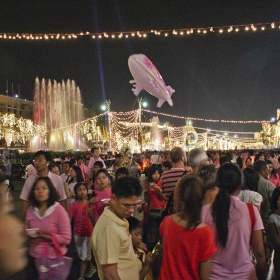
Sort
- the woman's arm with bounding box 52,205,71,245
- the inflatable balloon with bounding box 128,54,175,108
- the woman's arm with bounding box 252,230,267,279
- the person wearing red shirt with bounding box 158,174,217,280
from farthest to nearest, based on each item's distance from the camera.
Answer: the inflatable balloon with bounding box 128,54,175,108 < the woman's arm with bounding box 52,205,71,245 < the woman's arm with bounding box 252,230,267,279 < the person wearing red shirt with bounding box 158,174,217,280

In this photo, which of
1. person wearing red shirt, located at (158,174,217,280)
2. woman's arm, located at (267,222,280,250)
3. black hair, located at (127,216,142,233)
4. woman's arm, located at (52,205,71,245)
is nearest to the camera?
person wearing red shirt, located at (158,174,217,280)

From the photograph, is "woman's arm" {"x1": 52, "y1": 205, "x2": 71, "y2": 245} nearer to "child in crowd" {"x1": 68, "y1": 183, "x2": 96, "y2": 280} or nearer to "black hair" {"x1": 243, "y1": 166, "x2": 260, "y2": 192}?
"child in crowd" {"x1": 68, "y1": 183, "x2": 96, "y2": 280}

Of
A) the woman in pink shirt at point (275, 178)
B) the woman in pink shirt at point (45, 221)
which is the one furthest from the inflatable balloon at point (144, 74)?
the woman in pink shirt at point (45, 221)

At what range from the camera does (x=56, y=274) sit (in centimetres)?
335

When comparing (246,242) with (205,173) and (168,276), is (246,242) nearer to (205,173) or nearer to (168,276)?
(168,276)

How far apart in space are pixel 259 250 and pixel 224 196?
1.71 ft

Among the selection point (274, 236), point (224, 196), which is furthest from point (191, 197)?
point (274, 236)

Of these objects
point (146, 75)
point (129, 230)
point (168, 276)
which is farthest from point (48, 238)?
point (146, 75)

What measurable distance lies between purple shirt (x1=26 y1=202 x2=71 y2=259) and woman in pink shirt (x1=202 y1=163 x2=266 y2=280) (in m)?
1.47

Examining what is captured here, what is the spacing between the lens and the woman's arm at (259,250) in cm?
282

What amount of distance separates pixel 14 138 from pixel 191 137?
75.1 ft

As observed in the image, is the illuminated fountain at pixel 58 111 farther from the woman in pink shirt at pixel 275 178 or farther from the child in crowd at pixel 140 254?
the child in crowd at pixel 140 254

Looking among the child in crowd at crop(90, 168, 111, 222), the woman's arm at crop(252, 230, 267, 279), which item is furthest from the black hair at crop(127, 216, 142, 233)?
the child in crowd at crop(90, 168, 111, 222)

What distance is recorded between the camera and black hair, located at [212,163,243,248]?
2732 millimetres
